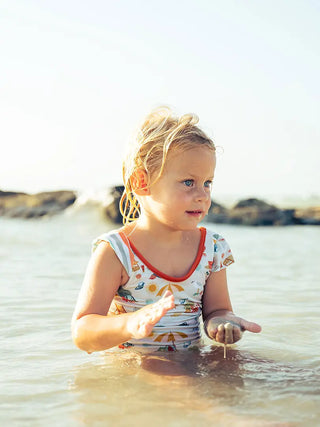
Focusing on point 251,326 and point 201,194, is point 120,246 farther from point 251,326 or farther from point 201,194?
point 251,326

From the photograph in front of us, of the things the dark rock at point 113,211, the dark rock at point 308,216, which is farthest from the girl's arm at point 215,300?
the dark rock at point 308,216

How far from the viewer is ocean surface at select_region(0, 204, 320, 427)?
6.93 ft

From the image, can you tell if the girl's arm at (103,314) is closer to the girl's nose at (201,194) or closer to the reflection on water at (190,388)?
the reflection on water at (190,388)

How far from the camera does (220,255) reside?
9.80ft

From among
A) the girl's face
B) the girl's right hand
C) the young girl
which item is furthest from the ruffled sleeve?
the girl's right hand

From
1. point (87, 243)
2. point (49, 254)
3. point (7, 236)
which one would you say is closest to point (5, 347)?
point (49, 254)

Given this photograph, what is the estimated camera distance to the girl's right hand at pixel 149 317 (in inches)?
81.7

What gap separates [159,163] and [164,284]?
1.75ft

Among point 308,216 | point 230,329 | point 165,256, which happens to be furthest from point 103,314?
point 308,216

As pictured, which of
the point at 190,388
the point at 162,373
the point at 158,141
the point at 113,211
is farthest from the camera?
the point at 113,211

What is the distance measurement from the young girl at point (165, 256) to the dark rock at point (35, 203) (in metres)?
11.0

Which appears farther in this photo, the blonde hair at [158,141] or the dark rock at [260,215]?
the dark rock at [260,215]

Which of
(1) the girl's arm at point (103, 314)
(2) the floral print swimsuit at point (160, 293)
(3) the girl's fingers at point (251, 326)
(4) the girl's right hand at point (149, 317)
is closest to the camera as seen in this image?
(4) the girl's right hand at point (149, 317)

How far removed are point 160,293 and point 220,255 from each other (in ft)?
1.32
